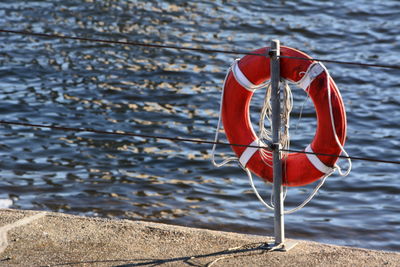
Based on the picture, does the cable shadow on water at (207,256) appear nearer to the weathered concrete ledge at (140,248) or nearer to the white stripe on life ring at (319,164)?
the weathered concrete ledge at (140,248)

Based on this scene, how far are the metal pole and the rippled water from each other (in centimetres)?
163

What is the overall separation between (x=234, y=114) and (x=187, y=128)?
3.56 meters

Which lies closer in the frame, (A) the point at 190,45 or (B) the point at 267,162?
(B) the point at 267,162

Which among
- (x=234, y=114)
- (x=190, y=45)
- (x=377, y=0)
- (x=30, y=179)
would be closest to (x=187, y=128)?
(x=30, y=179)

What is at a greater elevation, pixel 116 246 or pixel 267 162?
pixel 267 162

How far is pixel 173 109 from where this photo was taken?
26.4 feet

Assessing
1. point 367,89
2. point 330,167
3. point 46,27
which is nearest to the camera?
point 330,167

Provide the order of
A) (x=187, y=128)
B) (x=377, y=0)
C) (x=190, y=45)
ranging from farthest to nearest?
(x=377, y=0) → (x=190, y=45) → (x=187, y=128)

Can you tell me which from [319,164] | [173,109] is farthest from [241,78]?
[173,109]

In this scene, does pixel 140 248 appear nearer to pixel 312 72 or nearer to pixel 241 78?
pixel 241 78

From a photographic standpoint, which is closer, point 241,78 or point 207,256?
point 207,256

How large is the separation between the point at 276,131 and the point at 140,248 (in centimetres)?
85

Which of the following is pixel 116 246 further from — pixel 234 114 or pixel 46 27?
pixel 46 27

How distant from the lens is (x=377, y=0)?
11.9 metres
